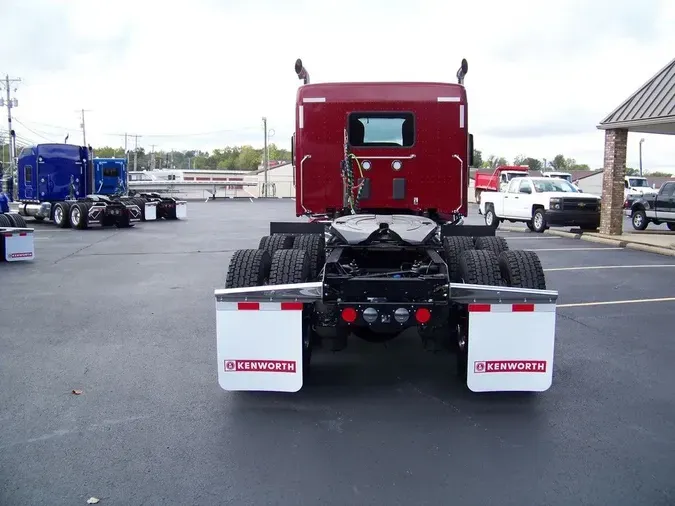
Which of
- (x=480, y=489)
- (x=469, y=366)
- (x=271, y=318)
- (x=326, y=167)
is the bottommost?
(x=480, y=489)

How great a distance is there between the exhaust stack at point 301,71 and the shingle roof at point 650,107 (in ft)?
36.3

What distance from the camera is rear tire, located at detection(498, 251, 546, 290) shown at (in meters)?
6.22

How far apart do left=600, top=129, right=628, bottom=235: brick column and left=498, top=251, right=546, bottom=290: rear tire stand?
48.8ft

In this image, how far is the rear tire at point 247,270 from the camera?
630 cm

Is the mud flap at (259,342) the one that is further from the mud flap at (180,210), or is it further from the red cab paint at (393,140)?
the mud flap at (180,210)

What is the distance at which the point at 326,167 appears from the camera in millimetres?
8445

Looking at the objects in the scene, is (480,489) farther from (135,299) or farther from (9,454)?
(135,299)

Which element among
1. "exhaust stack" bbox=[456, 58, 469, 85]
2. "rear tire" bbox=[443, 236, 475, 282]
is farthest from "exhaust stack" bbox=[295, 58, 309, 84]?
"rear tire" bbox=[443, 236, 475, 282]

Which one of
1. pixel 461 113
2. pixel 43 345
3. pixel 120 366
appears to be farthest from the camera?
pixel 461 113

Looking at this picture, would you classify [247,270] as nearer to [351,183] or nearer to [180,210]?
[351,183]

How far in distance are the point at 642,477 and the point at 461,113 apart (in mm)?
4973

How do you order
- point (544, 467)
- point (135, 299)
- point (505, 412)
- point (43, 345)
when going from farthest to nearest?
point (135, 299) → point (43, 345) → point (505, 412) → point (544, 467)

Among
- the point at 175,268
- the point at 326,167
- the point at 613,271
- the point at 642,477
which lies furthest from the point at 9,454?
the point at 613,271

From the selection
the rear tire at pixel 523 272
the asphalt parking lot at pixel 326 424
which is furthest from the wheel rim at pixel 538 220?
the rear tire at pixel 523 272
